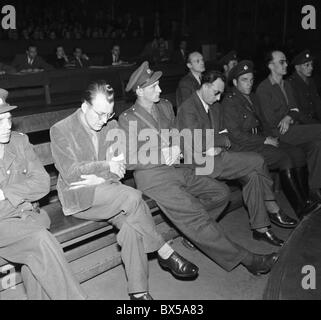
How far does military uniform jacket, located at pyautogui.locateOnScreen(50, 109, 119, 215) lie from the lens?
2.80 meters

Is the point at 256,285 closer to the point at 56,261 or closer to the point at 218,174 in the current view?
the point at 218,174

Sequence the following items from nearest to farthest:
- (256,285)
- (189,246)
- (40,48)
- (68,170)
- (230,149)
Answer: (68,170)
(256,285)
(189,246)
(230,149)
(40,48)

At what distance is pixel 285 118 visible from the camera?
14.6 feet

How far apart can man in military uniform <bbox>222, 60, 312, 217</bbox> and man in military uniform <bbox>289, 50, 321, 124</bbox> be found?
965 millimetres

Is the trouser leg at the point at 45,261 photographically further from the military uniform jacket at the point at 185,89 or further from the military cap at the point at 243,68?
the military uniform jacket at the point at 185,89

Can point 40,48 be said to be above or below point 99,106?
above

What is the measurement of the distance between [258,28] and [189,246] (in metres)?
12.6

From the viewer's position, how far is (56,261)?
2318mm

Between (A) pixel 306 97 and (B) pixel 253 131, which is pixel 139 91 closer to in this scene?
(B) pixel 253 131

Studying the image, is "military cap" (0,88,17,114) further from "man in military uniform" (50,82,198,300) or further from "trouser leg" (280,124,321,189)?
"trouser leg" (280,124,321,189)

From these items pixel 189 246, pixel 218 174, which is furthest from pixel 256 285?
pixel 218 174

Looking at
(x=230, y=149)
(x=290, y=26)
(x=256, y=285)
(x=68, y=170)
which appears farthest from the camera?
(x=290, y=26)

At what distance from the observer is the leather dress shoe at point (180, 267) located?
289 centimetres

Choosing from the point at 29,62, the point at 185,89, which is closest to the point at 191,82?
the point at 185,89
